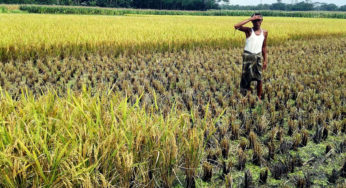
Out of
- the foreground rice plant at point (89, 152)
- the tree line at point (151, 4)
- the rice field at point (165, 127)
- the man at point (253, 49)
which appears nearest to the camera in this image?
the foreground rice plant at point (89, 152)

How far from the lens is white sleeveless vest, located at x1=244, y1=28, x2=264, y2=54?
3674 millimetres

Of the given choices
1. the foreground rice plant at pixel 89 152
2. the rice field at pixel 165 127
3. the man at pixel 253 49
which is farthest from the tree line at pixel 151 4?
the foreground rice plant at pixel 89 152

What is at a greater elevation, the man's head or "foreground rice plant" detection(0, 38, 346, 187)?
the man's head

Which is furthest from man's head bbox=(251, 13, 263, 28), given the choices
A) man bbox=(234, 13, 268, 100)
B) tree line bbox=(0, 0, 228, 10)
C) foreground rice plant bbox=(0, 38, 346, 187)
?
tree line bbox=(0, 0, 228, 10)

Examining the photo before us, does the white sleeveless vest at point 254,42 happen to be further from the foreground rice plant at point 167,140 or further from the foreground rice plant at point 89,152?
the foreground rice plant at point 89,152

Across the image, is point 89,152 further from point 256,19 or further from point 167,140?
point 256,19

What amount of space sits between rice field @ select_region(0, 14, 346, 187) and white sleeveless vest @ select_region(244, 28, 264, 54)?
0.63m

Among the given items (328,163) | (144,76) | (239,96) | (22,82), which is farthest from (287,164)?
(22,82)

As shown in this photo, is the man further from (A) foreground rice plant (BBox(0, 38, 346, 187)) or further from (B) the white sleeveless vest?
(A) foreground rice plant (BBox(0, 38, 346, 187))

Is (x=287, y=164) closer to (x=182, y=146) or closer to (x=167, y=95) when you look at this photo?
(x=182, y=146)

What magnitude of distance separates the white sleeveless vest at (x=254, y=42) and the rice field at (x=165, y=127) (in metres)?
0.63

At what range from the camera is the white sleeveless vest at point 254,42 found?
12.1 feet

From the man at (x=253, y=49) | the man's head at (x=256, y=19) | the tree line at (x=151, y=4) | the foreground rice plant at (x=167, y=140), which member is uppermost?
the tree line at (x=151, y=4)

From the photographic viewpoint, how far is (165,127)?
2.08 meters
